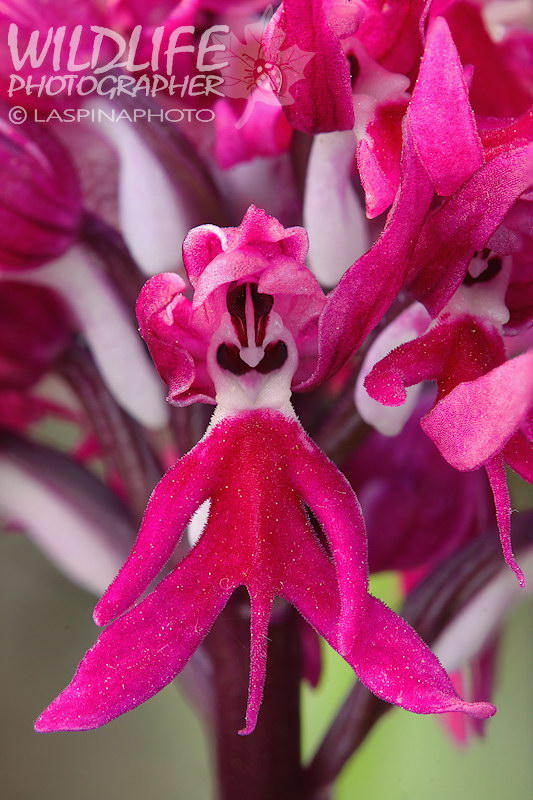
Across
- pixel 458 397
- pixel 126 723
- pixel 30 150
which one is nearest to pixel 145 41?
pixel 30 150

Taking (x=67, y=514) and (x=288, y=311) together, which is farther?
(x=67, y=514)

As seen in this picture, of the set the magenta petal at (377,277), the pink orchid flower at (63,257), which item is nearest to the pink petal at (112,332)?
the pink orchid flower at (63,257)

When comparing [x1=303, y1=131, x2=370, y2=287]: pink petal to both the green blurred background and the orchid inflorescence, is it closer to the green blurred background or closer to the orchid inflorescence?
the orchid inflorescence

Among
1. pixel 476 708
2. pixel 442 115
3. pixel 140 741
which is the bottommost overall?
pixel 140 741

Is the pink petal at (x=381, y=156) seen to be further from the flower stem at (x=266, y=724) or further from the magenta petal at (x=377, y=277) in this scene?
the flower stem at (x=266, y=724)

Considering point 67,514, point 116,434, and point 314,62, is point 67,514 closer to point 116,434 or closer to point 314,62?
point 116,434

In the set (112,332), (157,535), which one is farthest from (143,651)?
(112,332)
